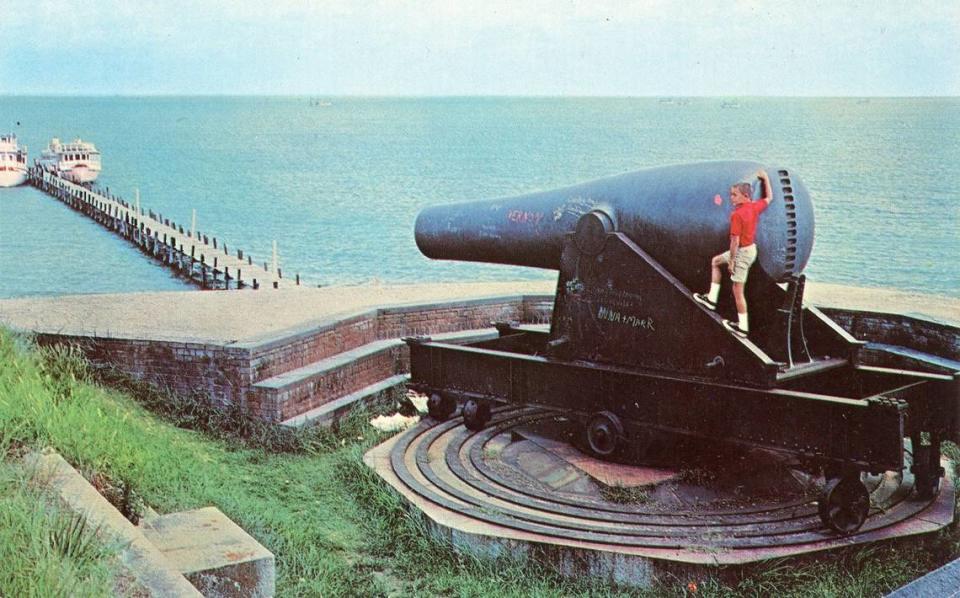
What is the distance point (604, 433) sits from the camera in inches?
279

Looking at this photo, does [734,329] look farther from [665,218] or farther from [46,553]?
[46,553]

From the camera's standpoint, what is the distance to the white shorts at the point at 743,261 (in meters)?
6.28

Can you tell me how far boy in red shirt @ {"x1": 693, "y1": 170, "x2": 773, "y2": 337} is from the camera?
6219 mm

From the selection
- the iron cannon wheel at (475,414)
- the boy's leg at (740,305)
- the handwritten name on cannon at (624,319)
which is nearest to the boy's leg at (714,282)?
the boy's leg at (740,305)

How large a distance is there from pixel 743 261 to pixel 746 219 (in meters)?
0.25

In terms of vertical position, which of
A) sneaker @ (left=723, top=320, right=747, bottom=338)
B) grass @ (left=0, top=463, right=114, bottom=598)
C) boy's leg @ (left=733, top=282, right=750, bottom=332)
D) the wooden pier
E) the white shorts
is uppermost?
the white shorts

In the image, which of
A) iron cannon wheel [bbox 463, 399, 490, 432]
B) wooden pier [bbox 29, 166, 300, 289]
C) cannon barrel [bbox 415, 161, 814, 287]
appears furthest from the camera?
wooden pier [bbox 29, 166, 300, 289]

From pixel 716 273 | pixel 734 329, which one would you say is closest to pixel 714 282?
pixel 716 273

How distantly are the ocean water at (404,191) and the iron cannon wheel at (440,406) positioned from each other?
1013 inches

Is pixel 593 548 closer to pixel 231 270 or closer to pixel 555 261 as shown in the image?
pixel 555 261

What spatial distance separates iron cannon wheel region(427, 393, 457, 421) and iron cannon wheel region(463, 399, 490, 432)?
0.27 metres

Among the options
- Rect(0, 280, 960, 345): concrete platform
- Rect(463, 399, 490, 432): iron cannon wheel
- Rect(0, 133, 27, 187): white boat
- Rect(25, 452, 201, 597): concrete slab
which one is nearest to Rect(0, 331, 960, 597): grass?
Rect(25, 452, 201, 597): concrete slab

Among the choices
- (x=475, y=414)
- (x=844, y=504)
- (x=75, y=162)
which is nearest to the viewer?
(x=844, y=504)

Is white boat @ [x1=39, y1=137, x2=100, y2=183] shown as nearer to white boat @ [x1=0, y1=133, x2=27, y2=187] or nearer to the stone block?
white boat @ [x1=0, y1=133, x2=27, y2=187]
